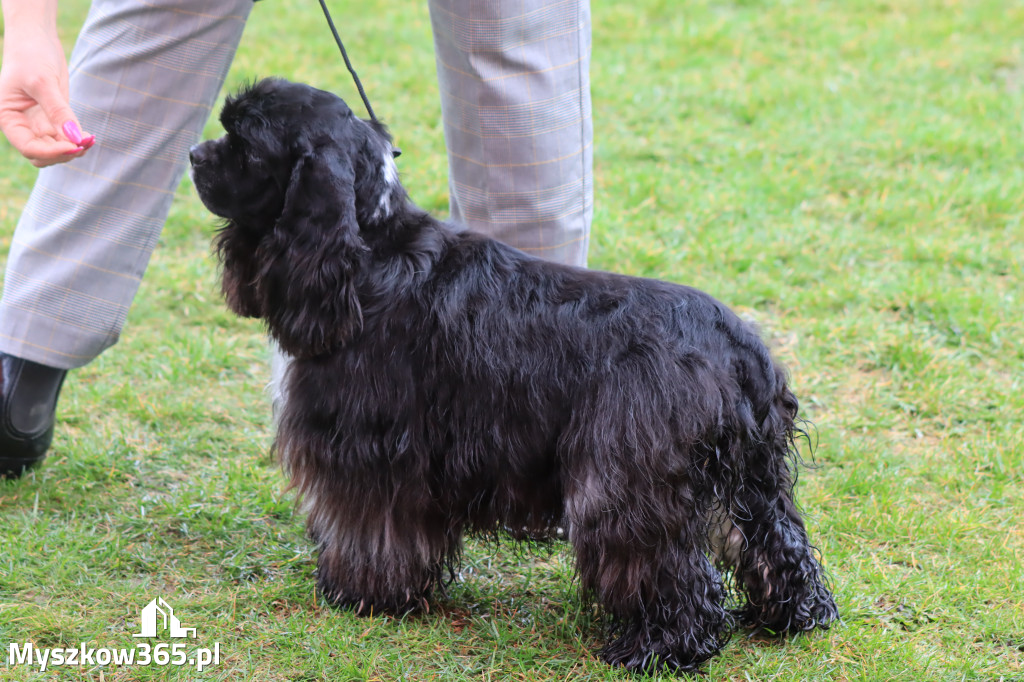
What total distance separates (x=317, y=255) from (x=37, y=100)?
2.23 ft

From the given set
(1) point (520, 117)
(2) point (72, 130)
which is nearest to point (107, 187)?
(2) point (72, 130)

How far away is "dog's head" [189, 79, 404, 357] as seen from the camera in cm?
232

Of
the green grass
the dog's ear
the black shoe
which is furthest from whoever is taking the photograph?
the black shoe

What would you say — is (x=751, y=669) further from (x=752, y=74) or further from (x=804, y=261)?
(x=752, y=74)

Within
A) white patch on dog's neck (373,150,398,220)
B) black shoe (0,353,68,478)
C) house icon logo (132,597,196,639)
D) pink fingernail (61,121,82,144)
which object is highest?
pink fingernail (61,121,82,144)

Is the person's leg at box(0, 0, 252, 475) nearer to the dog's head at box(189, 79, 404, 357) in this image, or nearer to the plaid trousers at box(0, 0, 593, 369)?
the plaid trousers at box(0, 0, 593, 369)

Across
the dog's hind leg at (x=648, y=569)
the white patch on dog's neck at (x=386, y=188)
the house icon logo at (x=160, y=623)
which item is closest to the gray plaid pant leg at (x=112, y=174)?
the white patch on dog's neck at (x=386, y=188)

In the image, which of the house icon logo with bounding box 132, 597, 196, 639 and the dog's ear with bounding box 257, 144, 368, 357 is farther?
the house icon logo with bounding box 132, 597, 196, 639

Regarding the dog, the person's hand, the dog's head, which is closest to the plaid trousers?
the dog

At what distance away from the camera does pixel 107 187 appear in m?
2.91

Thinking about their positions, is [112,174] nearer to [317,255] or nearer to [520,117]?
[317,255]

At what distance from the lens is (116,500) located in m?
3.10

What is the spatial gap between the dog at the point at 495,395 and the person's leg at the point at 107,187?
0.57m

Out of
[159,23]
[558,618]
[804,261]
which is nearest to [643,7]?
[804,261]
